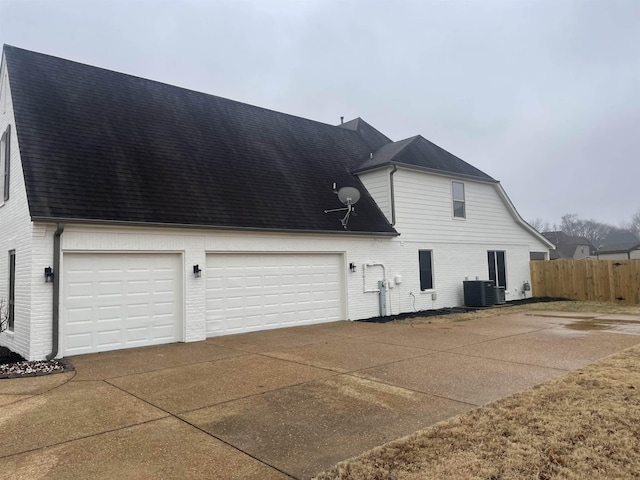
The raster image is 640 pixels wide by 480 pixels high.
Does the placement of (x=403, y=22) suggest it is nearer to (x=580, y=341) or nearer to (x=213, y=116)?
(x=213, y=116)

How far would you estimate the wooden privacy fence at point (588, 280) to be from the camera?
17109 mm

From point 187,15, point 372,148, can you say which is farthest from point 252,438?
point 187,15

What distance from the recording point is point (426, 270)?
51.7 ft

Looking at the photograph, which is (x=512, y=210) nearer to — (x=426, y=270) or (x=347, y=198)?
(x=426, y=270)

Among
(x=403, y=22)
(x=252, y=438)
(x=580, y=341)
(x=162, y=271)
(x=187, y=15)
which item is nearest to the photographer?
(x=252, y=438)

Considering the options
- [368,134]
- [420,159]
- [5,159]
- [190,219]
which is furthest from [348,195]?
[5,159]

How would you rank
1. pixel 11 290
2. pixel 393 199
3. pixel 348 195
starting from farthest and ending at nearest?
pixel 393 199 → pixel 348 195 → pixel 11 290

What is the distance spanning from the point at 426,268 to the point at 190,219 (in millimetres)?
9000

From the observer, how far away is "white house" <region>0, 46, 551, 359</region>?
8.81 m

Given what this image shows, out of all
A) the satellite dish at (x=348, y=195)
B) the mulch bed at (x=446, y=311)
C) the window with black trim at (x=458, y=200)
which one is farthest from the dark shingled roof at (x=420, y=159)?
the mulch bed at (x=446, y=311)

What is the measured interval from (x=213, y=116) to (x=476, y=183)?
417 inches

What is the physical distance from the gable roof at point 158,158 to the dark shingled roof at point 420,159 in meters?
1.32

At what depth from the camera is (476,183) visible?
1778 centimetres

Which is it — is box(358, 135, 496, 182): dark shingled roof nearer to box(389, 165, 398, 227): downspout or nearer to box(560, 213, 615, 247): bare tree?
box(389, 165, 398, 227): downspout
